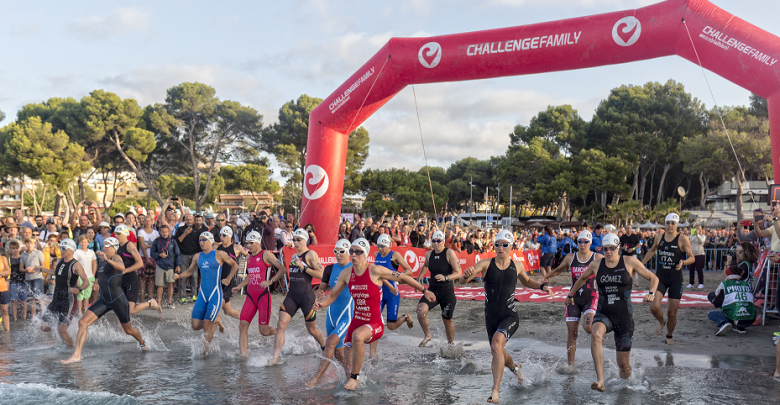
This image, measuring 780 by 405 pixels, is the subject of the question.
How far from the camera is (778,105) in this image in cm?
941

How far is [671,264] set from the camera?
829 cm

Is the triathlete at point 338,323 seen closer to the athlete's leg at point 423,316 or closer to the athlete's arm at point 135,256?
the athlete's leg at point 423,316

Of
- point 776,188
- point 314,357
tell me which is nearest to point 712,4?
point 776,188

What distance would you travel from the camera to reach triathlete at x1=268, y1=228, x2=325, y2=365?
23.2 ft

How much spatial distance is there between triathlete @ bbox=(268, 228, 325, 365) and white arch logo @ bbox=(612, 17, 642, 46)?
7.36 meters

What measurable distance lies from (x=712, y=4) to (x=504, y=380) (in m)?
8.23

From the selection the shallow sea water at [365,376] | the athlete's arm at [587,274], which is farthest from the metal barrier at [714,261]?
the athlete's arm at [587,274]

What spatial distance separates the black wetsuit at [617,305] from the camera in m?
5.89

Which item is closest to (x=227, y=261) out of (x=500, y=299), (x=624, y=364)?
(x=500, y=299)

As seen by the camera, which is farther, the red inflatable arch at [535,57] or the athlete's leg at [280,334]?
the red inflatable arch at [535,57]

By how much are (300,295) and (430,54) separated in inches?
271

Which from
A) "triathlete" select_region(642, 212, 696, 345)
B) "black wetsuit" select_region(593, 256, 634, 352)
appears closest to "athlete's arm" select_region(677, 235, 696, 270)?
"triathlete" select_region(642, 212, 696, 345)

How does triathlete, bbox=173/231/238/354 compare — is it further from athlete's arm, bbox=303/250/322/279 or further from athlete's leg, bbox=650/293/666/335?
athlete's leg, bbox=650/293/666/335

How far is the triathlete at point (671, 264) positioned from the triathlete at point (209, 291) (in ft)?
20.9
